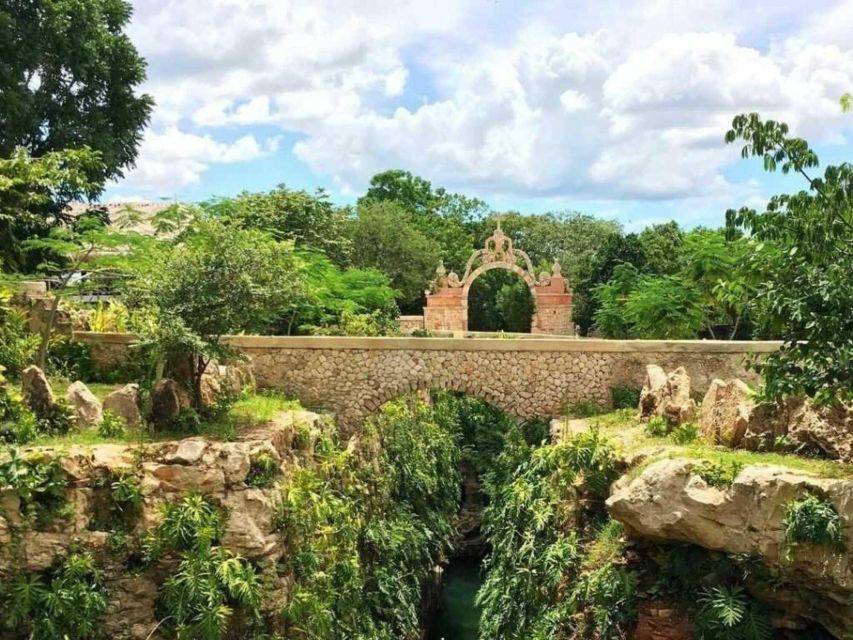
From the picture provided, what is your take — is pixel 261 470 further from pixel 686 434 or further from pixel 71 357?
pixel 686 434

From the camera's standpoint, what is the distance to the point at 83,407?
41.6 ft

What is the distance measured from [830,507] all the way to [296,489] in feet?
25.1

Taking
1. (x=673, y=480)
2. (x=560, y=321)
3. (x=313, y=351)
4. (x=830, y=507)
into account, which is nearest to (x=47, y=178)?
(x=313, y=351)

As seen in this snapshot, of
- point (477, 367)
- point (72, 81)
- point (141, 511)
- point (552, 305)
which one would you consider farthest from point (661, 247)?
point (141, 511)

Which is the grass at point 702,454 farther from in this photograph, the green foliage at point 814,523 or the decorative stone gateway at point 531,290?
the decorative stone gateway at point 531,290

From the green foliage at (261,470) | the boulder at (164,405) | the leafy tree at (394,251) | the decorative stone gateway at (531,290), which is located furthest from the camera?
the leafy tree at (394,251)

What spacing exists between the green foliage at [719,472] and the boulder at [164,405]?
8.28 m

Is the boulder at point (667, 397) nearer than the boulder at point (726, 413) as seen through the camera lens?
No

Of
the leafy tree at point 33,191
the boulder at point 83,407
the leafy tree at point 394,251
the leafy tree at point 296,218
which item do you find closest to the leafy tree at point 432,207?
the leafy tree at point 394,251

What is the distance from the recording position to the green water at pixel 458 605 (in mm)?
17656

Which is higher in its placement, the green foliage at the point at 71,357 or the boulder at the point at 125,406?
the green foliage at the point at 71,357

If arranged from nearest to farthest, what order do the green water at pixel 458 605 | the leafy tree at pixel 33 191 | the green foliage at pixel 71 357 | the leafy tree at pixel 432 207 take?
the leafy tree at pixel 33 191 < the green foliage at pixel 71 357 < the green water at pixel 458 605 < the leafy tree at pixel 432 207

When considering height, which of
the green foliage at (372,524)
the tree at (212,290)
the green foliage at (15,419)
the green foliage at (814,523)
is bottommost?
the green foliage at (372,524)

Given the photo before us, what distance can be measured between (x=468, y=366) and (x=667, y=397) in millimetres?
4140
